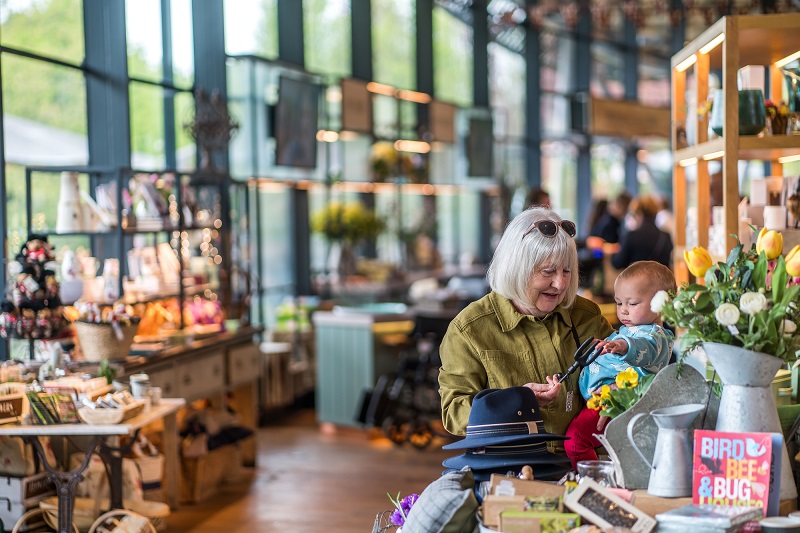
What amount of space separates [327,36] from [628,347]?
7777 mm

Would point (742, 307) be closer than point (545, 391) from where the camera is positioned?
Yes

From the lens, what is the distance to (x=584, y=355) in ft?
8.97

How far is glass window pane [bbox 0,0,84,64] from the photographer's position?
19.6 feet

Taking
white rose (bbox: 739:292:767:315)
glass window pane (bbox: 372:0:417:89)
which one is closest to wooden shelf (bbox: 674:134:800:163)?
white rose (bbox: 739:292:767:315)

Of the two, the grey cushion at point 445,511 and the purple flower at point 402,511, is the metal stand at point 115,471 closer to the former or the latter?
the purple flower at point 402,511

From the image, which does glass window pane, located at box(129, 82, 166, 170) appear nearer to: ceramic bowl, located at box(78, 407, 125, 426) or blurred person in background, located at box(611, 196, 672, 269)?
ceramic bowl, located at box(78, 407, 125, 426)

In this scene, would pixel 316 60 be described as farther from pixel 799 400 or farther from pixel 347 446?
pixel 799 400

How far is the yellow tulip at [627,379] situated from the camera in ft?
8.31

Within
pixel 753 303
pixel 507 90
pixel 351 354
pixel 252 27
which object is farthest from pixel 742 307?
pixel 507 90

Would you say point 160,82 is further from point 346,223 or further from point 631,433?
point 631,433

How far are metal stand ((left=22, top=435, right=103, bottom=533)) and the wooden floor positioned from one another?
111 cm

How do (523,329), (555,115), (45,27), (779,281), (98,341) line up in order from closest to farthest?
(779,281)
(523,329)
(98,341)
(45,27)
(555,115)

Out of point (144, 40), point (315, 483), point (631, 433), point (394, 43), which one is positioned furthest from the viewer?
point (394, 43)

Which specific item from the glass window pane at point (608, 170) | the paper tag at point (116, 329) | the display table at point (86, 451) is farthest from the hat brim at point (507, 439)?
the glass window pane at point (608, 170)
